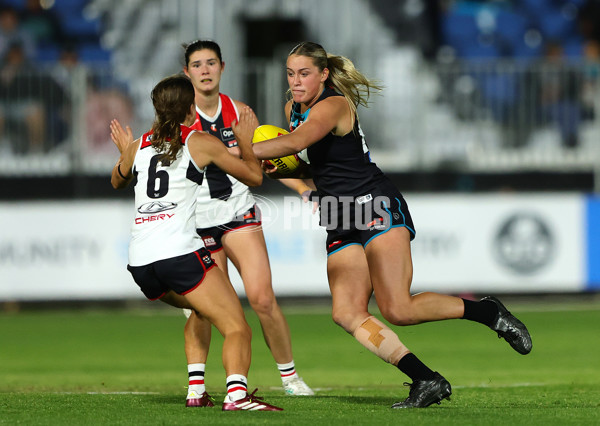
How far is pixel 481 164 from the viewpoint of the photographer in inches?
605

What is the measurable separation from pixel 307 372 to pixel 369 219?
9.79 feet

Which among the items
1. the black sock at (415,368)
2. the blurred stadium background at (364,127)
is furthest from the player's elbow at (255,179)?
the blurred stadium background at (364,127)

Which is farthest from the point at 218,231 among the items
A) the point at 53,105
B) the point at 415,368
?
the point at 53,105

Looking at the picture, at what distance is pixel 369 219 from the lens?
6797 millimetres

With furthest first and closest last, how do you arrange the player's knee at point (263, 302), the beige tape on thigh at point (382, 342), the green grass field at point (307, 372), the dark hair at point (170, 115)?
the player's knee at point (263, 302) → the beige tape on thigh at point (382, 342) → the dark hair at point (170, 115) → the green grass field at point (307, 372)

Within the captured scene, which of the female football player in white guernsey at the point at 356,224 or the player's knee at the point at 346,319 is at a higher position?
the female football player in white guernsey at the point at 356,224

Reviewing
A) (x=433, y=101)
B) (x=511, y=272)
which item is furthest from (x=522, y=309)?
(x=433, y=101)

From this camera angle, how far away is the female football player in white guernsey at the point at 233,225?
7.57m

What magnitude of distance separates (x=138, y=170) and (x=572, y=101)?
10.5 meters

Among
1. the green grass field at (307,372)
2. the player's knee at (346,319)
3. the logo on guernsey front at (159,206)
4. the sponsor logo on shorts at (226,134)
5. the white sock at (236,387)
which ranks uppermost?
the sponsor logo on shorts at (226,134)

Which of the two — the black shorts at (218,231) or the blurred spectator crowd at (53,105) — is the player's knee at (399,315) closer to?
the black shorts at (218,231)

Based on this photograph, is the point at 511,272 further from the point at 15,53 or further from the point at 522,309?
the point at 15,53

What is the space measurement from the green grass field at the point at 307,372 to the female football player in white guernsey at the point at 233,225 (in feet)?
1.38

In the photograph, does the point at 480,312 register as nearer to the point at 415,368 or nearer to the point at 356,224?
the point at 415,368
